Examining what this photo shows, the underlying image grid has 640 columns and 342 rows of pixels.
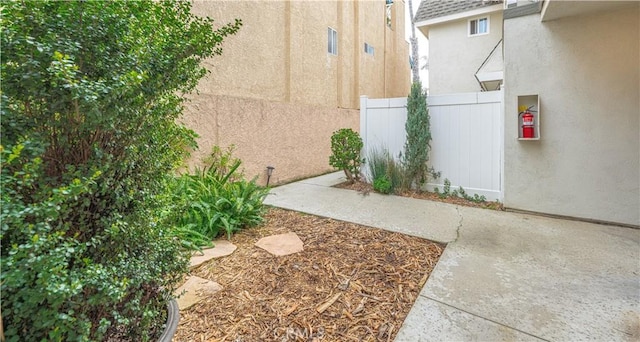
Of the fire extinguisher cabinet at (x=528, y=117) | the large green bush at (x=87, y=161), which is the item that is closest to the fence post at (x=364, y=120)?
the fire extinguisher cabinet at (x=528, y=117)

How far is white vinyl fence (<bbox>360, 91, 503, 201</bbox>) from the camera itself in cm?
466

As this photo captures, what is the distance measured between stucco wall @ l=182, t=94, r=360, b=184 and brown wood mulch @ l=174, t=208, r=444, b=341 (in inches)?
96.6

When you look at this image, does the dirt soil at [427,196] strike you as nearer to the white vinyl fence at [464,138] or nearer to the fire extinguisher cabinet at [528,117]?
the white vinyl fence at [464,138]

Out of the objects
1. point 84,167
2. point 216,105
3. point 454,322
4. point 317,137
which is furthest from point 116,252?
point 317,137

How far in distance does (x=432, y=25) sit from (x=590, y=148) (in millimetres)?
7890

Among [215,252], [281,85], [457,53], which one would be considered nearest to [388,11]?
[457,53]

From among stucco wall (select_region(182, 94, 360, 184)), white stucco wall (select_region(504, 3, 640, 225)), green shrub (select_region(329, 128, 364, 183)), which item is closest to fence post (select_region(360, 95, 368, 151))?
green shrub (select_region(329, 128, 364, 183))

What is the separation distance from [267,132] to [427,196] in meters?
3.45

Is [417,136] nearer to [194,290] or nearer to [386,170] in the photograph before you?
[386,170]

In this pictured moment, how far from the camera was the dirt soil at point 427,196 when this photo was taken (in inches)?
183

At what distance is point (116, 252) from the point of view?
4.04 feet

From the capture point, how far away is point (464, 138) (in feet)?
16.3

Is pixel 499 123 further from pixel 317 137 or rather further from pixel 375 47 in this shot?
pixel 375 47

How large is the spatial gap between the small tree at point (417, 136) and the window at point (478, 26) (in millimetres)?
6057
